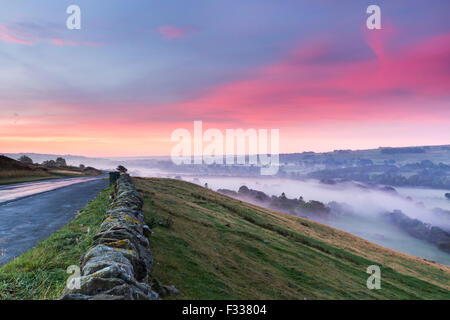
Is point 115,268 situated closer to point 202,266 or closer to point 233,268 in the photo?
point 202,266

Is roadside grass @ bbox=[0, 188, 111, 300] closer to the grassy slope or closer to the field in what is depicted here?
the field

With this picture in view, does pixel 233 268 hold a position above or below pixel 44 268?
below

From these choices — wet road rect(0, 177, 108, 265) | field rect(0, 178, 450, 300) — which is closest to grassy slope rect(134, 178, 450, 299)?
field rect(0, 178, 450, 300)

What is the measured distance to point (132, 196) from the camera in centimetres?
1485

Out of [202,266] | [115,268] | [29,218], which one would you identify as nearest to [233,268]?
[202,266]

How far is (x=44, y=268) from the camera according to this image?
7.90 metres

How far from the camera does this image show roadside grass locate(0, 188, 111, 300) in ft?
21.7

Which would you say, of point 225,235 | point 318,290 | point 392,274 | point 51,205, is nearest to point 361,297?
point 318,290

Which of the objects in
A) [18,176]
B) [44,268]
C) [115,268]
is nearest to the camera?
[115,268]

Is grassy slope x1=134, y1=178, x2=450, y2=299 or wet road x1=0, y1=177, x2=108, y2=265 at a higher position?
wet road x1=0, y1=177, x2=108, y2=265

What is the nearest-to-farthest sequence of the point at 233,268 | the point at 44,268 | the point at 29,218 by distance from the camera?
the point at 44,268 → the point at 233,268 → the point at 29,218

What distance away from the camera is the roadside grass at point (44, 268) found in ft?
21.7
